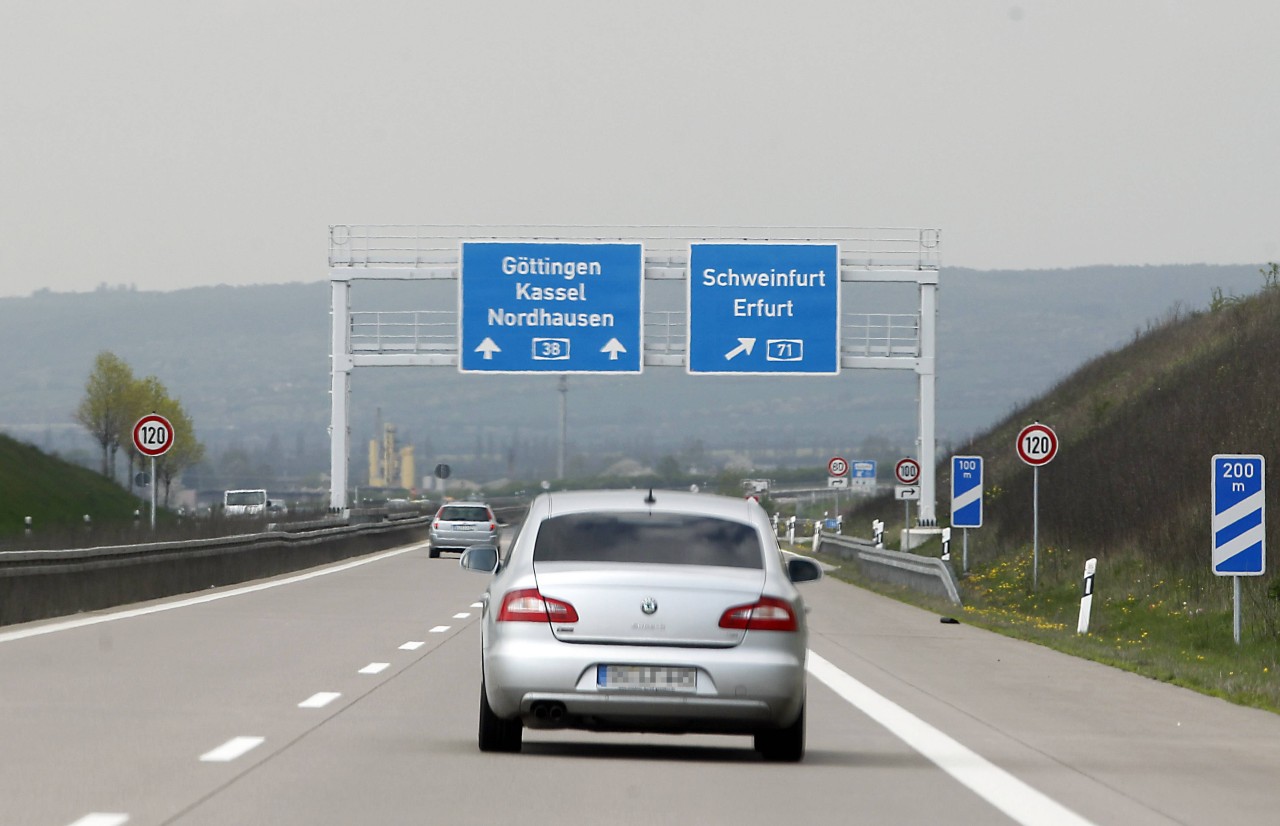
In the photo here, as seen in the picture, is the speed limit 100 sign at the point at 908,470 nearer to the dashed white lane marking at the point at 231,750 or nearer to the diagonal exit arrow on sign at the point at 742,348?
the diagonal exit arrow on sign at the point at 742,348

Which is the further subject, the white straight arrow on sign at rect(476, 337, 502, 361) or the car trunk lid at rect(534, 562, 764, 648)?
the white straight arrow on sign at rect(476, 337, 502, 361)

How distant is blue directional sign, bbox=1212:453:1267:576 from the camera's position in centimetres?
2039

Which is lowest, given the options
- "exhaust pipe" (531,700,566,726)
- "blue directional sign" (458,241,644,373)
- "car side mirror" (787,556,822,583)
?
"exhaust pipe" (531,700,566,726)

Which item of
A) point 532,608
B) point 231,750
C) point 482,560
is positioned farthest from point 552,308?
point 532,608

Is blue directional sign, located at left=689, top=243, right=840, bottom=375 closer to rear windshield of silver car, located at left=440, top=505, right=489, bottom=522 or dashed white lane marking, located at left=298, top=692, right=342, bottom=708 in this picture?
rear windshield of silver car, located at left=440, top=505, right=489, bottom=522

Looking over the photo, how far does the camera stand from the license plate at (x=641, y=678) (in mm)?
10281

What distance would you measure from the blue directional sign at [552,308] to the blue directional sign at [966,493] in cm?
1449

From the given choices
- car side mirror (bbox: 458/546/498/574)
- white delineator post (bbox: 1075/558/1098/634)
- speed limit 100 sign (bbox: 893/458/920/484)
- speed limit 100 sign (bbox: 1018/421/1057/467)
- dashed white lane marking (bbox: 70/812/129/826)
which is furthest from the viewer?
speed limit 100 sign (bbox: 893/458/920/484)

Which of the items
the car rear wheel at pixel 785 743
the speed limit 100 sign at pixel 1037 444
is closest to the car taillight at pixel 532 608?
the car rear wheel at pixel 785 743

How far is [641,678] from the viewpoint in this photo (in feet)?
33.8

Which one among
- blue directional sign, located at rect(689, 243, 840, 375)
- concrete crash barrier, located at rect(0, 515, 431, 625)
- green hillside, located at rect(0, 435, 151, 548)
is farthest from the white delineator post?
green hillside, located at rect(0, 435, 151, 548)

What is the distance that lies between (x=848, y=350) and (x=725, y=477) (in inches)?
2330

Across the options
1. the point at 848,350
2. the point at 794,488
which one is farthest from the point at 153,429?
the point at 794,488

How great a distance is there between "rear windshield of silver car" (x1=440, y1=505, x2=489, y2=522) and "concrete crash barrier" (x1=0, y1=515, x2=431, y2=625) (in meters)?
6.14
